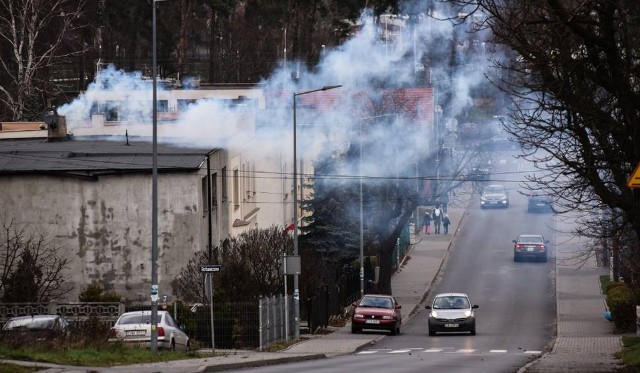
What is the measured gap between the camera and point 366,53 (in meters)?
54.1

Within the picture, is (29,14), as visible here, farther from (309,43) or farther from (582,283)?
(582,283)

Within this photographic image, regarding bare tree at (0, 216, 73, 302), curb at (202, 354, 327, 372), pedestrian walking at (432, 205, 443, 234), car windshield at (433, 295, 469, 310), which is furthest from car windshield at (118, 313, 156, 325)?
pedestrian walking at (432, 205, 443, 234)

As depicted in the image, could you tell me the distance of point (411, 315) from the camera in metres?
51.6

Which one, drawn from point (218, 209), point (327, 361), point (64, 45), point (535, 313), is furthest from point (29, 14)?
point (327, 361)

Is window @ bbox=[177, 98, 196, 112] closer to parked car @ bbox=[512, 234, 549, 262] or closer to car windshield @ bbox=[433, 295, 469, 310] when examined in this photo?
car windshield @ bbox=[433, 295, 469, 310]

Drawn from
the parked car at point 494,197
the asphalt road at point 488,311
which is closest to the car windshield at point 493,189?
the parked car at point 494,197

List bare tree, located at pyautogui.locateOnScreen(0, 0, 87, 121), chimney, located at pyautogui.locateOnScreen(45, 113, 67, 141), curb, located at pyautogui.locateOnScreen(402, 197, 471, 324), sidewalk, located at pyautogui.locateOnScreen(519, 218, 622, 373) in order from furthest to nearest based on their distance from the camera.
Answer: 1. bare tree, located at pyautogui.locateOnScreen(0, 0, 87, 121)
2. curb, located at pyautogui.locateOnScreen(402, 197, 471, 324)
3. chimney, located at pyautogui.locateOnScreen(45, 113, 67, 141)
4. sidewalk, located at pyautogui.locateOnScreen(519, 218, 622, 373)

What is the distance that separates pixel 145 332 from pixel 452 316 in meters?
14.1

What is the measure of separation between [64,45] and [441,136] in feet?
70.6

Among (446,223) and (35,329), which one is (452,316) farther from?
(446,223)

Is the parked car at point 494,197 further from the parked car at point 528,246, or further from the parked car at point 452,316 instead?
the parked car at point 452,316

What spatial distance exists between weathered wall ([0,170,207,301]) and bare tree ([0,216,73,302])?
0.41 meters

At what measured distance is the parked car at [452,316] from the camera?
41594 mm

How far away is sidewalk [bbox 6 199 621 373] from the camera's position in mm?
25156
